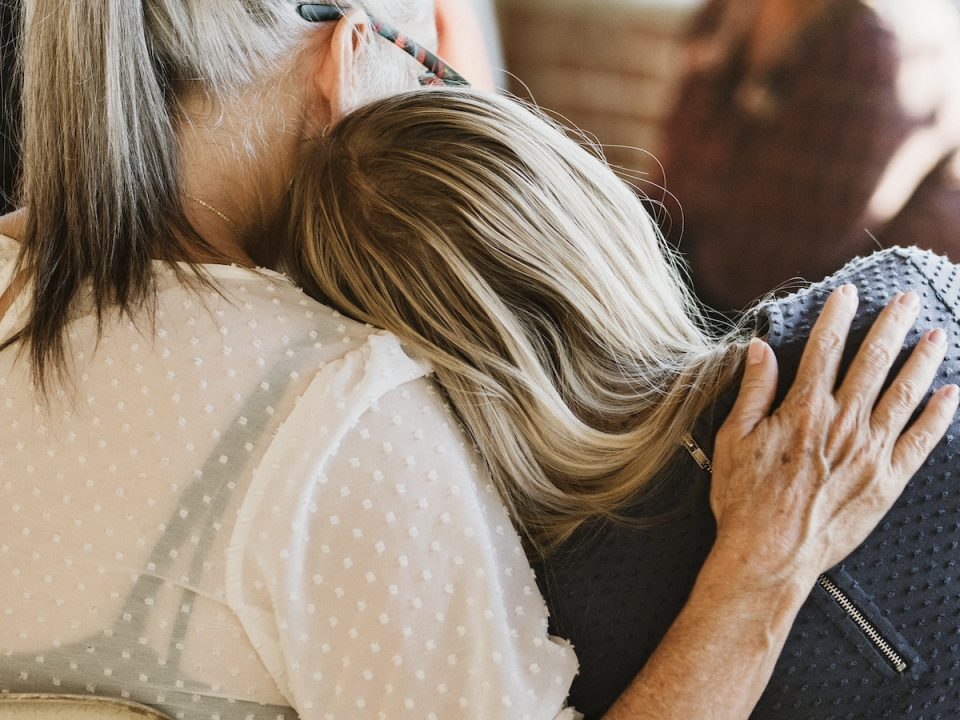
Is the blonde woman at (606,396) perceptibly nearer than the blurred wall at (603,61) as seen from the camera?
Yes

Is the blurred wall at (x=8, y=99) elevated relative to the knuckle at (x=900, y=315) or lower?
lower

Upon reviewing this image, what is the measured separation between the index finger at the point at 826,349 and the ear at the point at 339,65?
0.47 metres

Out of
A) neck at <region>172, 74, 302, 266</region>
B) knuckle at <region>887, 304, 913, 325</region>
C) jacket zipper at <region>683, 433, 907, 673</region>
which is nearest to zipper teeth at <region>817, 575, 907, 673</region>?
jacket zipper at <region>683, 433, 907, 673</region>

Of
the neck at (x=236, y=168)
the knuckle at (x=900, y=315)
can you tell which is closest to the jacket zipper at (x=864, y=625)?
the knuckle at (x=900, y=315)

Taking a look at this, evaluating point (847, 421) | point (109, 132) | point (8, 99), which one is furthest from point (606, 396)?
point (8, 99)

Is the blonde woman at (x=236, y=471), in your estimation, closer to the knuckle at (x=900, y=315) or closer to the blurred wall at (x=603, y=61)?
the knuckle at (x=900, y=315)

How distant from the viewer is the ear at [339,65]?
800mm

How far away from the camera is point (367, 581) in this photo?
2.12ft

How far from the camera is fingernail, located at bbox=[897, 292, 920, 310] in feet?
2.47

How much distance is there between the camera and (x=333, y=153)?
789mm

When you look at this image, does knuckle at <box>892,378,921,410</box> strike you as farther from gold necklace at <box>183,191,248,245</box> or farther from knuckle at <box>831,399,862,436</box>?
gold necklace at <box>183,191,248,245</box>

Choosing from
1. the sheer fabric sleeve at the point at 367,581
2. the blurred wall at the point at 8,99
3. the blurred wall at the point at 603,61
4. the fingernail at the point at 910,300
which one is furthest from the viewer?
the blurred wall at the point at 603,61

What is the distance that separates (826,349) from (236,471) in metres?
0.49

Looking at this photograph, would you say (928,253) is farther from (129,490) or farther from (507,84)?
(129,490)
